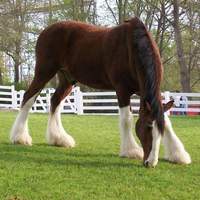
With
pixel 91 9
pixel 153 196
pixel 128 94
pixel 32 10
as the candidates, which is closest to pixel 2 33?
pixel 32 10

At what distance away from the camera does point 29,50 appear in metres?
28.0

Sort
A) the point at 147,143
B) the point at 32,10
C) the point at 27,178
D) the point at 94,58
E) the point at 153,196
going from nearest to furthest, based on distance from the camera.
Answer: the point at 153,196, the point at 27,178, the point at 147,143, the point at 94,58, the point at 32,10

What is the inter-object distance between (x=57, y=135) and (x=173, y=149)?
214 centimetres

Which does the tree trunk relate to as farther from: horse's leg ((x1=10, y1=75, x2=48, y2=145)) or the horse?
horse's leg ((x1=10, y1=75, x2=48, y2=145))

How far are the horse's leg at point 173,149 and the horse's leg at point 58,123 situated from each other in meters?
1.82

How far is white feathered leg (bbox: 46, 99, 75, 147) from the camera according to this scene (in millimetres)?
5707

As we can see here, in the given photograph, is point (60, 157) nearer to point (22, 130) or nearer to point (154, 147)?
point (22, 130)

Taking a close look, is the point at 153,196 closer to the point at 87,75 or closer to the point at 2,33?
the point at 87,75

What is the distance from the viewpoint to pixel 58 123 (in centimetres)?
592

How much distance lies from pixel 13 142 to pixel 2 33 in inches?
733

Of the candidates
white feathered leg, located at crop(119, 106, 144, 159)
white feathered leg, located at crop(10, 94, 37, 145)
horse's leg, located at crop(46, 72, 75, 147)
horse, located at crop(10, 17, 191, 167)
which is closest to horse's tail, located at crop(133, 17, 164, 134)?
horse, located at crop(10, 17, 191, 167)

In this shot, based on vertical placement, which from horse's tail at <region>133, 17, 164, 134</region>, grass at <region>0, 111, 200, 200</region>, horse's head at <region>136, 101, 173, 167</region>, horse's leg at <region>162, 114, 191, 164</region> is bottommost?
grass at <region>0, 111, 200, 200</region>

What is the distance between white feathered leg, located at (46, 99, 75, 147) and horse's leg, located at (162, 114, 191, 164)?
182cm

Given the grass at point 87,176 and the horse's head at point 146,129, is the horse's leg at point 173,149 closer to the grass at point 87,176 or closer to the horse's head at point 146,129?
the grass at point 87,176
